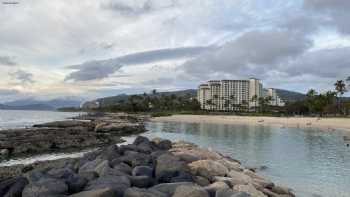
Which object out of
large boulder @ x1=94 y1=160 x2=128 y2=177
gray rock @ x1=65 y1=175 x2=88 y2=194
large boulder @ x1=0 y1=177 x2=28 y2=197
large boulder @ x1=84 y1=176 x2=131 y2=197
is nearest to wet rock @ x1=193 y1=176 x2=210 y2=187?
large boulder @ x1=94 y1=160 x2=128 y2=177

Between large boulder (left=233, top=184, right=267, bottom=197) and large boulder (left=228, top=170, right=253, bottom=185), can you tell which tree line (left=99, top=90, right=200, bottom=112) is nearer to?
large boulder (left=228, top=170, right=253, bottom=185)

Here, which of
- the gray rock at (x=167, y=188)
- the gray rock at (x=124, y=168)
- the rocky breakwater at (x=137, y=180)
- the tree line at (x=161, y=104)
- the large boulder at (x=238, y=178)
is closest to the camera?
the rocky breakwater at (x=137, y=180)

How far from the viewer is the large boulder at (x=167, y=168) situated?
39.1 ft

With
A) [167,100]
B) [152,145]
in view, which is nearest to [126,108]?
[167,100]

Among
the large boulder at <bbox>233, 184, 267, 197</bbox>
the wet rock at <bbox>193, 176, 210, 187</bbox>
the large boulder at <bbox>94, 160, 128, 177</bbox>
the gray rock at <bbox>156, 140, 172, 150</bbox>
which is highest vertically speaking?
the gray rock at <bbox>156, 140, 172, 150</bbox>

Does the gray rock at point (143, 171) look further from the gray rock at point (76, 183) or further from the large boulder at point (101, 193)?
the large boulder at point (101, 193)

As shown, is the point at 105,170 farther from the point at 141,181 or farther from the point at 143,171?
the point at 141,181

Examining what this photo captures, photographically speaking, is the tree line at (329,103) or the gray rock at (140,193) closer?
the gray rock at (140,193)

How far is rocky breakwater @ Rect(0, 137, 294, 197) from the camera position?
9531mm

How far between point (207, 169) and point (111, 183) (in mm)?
4610

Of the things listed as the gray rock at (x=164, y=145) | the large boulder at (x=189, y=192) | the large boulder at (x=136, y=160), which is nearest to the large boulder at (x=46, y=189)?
the large boulder at (x=189, y=192)

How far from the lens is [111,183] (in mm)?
10359

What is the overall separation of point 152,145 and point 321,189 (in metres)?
7.75

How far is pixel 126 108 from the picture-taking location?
18688 centimetres
